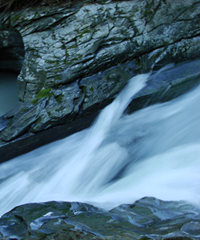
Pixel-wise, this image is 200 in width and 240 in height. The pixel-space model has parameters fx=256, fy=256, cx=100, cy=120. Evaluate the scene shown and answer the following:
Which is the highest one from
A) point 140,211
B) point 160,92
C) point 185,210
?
point 160,92

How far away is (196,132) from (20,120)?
92.9 inches

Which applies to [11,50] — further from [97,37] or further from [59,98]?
[59,98]

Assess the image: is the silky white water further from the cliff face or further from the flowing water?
the flowing water

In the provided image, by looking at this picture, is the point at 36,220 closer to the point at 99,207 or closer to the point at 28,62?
the point at 99,207

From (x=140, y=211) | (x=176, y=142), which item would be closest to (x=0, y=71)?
(x=176, y=142)

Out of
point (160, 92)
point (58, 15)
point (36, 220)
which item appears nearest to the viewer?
point (36, 220)

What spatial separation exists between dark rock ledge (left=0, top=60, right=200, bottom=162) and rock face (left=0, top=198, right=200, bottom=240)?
42.4 inches

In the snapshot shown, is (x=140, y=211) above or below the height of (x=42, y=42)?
below

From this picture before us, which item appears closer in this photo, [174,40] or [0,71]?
[174,40]

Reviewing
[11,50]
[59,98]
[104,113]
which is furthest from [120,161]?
[11,50]

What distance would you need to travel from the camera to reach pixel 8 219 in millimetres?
2242

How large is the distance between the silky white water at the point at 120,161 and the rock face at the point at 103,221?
0.33 meters

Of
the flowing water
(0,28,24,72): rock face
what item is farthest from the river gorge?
(0,28,24,72): rock face

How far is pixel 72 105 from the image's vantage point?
3447 millimetres
